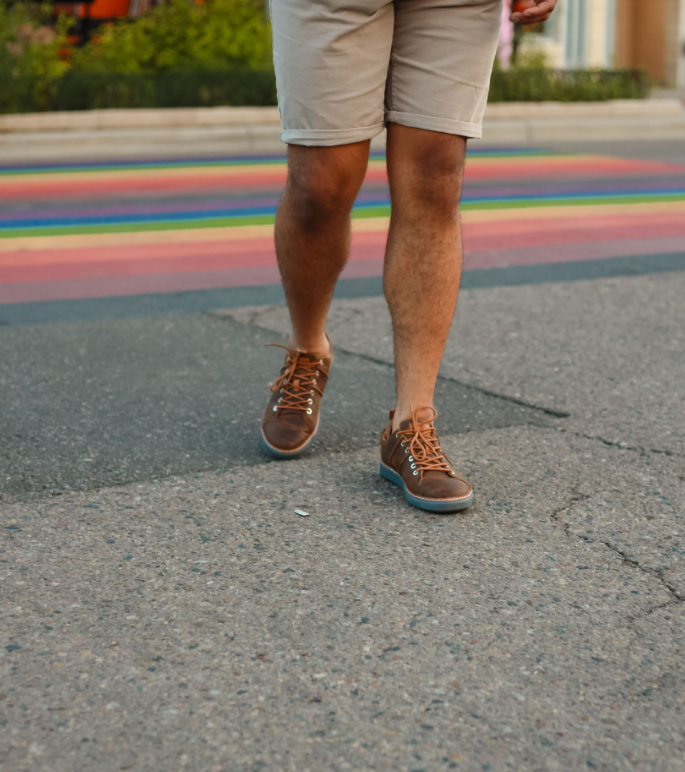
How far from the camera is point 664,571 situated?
2.29m

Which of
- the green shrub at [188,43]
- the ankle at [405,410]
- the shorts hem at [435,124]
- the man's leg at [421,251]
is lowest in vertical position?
the green shrub at [188,43]

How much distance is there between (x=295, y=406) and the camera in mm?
3027

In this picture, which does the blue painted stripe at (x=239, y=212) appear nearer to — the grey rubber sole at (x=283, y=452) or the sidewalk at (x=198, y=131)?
the sidewalk at (x=198, y=131)

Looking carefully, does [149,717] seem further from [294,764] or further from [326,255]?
[326,255]

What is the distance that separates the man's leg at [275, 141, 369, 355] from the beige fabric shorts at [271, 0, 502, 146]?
7 cm

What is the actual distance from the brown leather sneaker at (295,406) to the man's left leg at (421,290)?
287 mm

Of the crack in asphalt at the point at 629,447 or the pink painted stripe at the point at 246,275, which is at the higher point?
the crack in asphalt at the point at 629,447

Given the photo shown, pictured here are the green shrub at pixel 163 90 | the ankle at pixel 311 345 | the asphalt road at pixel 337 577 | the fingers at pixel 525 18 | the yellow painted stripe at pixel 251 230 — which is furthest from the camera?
the green shrub at pixel 163 90

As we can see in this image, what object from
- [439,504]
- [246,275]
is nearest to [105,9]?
[246,275]

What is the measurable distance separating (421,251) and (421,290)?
98mm

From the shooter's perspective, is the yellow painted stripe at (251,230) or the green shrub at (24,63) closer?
the yellow painted stripe at (251,230)

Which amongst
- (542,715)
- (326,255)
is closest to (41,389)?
(326,255)

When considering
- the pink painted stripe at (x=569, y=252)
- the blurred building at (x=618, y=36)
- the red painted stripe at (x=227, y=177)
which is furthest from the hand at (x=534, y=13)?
the blurred building at (x=618, y=36)

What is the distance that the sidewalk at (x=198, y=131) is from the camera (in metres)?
10.7
